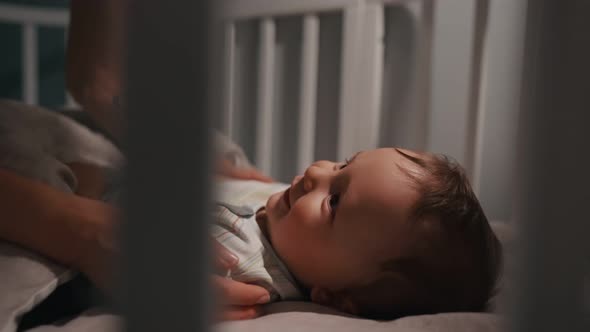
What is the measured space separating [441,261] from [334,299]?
0.51ft

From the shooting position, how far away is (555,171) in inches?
9.3

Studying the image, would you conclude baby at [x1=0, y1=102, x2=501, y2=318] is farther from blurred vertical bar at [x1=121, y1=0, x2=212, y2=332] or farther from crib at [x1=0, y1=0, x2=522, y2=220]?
blurred vertical bar at [x1=121, y1=0, x2=212, y2=332]

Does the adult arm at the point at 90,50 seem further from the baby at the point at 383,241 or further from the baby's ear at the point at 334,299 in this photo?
the baby's ear at the point at 334,299

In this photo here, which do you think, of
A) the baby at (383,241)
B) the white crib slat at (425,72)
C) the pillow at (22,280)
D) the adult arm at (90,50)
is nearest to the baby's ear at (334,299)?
the baby at (383,241)

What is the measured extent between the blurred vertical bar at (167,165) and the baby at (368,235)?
448mm

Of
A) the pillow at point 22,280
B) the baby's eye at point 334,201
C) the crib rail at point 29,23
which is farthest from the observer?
the crib rail at point 29,23

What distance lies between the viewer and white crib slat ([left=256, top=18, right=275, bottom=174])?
126cm

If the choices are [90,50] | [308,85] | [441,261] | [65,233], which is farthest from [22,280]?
[308,85]

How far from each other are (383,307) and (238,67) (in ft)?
2.80

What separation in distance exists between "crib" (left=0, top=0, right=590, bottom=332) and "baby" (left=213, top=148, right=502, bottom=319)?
0.33 metres

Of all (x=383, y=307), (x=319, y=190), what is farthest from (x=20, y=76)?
(x=383, y=307)

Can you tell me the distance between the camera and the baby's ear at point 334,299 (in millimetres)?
705

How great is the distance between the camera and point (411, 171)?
0.68 m

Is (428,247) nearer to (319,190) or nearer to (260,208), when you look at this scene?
(319,190)
